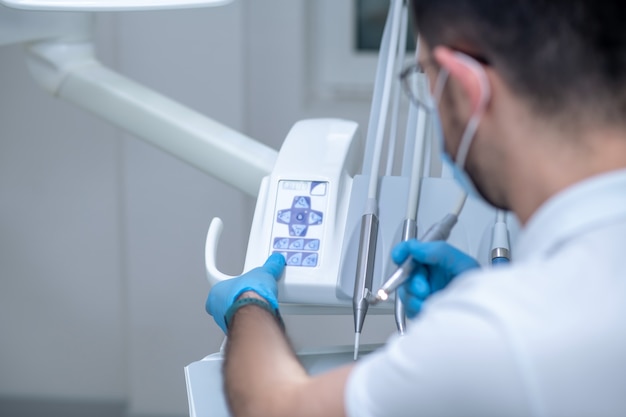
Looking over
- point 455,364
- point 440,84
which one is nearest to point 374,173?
point 440,84

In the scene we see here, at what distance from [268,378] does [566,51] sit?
0.38m

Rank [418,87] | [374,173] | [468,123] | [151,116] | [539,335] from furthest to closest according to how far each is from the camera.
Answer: [151,116], [374,173], [418,87], [468,123], [539,335]

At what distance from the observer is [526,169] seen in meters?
0.68

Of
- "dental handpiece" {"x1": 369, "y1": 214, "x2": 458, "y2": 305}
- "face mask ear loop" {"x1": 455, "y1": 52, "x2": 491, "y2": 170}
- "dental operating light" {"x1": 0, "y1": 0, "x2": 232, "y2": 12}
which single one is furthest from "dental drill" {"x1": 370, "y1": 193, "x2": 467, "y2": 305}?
"dental operating light" {"x1": 0, "y1": 0, "x2": 232, "y2": 12}

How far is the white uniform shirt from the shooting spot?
0.60 metres

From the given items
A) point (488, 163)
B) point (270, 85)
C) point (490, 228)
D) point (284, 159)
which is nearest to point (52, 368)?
point (270, 85)

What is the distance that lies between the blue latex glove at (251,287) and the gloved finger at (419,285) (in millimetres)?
147

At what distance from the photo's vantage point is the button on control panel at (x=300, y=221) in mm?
1082

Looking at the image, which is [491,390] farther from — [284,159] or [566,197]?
[284,159]

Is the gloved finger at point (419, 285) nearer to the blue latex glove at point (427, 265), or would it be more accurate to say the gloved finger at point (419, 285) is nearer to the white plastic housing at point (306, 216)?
the blue latex glove at point (427, 265)

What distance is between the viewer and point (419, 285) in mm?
970

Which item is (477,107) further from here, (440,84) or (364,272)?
(364,272)

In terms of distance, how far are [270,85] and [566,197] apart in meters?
1.55

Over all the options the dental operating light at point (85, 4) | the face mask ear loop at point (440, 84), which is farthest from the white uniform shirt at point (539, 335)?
the dental operating light at point (85, 4)
